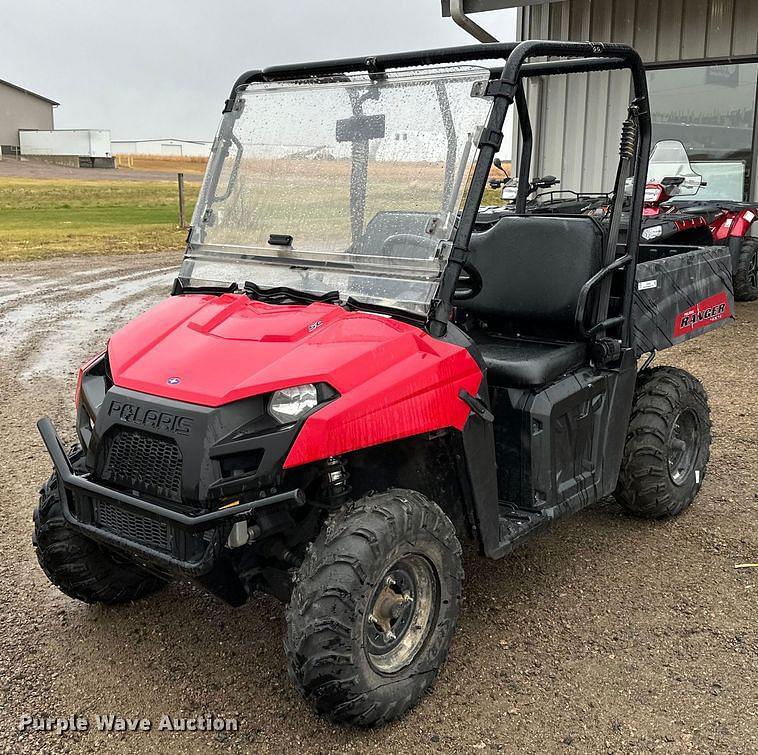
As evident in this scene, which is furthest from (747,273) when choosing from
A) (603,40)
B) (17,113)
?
(17,113)

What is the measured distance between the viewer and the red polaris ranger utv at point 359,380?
257cm

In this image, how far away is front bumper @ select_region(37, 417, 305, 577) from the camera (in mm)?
2479

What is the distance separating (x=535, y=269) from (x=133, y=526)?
6.40 ft

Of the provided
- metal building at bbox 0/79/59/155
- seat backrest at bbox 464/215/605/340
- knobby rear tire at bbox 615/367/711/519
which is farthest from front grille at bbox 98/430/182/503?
metal building at bbox 0/79/59/155

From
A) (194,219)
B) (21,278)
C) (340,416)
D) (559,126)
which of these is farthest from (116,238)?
(340,416)

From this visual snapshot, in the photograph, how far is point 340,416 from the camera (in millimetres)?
2555

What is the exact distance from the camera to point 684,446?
14.1 ft

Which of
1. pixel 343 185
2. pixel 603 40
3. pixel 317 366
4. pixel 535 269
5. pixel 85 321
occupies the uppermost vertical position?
pixel 603 40

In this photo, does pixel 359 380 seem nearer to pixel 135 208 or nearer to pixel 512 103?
pixel 512 103

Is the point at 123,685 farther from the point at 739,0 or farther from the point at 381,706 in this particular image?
the point at 739,0

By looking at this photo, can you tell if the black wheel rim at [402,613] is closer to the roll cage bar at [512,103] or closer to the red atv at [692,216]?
the roll cage bar at [512,103]

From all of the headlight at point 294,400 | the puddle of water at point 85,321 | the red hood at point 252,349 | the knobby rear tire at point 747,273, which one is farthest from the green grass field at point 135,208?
the puddle of water at point 85,321

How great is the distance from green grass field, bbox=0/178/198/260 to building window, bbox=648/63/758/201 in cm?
972

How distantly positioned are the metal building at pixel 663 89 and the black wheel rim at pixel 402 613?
25.4 feet
